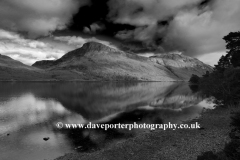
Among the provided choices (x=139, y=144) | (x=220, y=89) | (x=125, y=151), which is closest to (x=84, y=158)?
(x=125, y=151)

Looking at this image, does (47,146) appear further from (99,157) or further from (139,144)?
(139,144)

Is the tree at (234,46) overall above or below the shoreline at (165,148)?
above

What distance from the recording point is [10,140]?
3142 cm

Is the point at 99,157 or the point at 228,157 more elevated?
the point at 228,157

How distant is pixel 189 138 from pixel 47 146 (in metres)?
24.8

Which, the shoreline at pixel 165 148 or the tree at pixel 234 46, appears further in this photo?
the tree at pixel 234 46

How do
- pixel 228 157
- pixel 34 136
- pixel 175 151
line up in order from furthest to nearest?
1. pixel 34 136
2. pixel 175 151
3. pixel 228 157

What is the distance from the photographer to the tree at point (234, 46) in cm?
4846

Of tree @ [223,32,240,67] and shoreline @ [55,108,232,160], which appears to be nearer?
shoreline @ [55,108,232,160]

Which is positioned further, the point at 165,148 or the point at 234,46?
the point at 234,46

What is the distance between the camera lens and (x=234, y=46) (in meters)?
50.6

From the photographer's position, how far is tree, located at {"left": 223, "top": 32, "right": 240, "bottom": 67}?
48459 mm

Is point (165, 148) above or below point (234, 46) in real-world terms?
below

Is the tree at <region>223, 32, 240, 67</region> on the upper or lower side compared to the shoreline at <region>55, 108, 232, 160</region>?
upper
